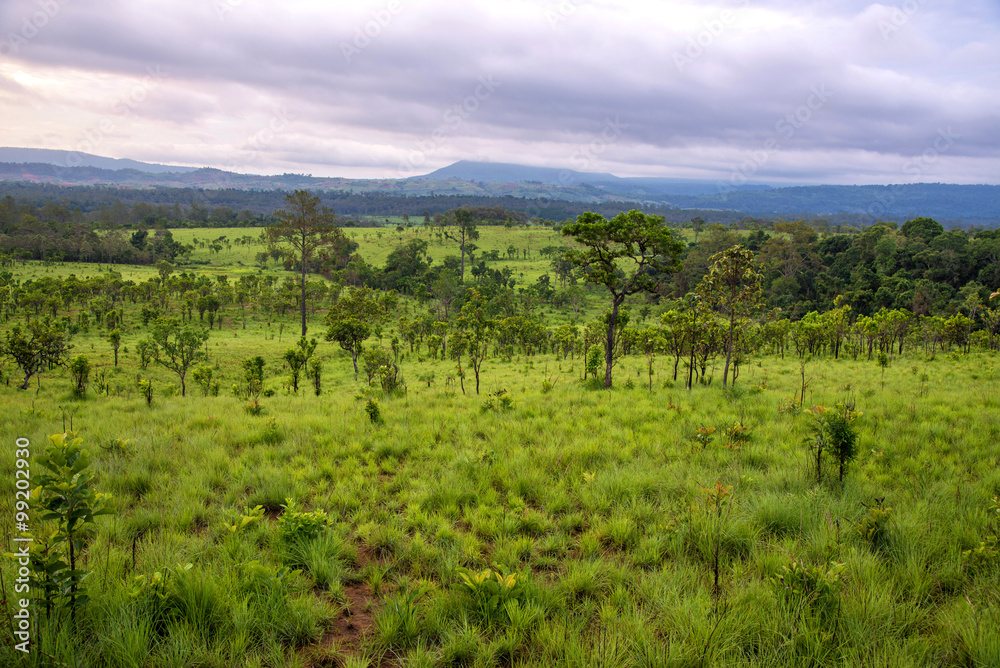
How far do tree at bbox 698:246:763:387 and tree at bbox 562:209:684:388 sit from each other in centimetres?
138

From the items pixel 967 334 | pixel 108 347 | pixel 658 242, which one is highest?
pixel 658 242

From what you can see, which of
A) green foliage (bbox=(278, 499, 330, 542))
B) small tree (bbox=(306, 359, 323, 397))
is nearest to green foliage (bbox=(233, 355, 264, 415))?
small tree (bbox=(306, 359, 323, 397))

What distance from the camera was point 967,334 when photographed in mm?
35938

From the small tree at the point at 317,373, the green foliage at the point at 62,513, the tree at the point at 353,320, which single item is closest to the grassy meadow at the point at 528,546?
the green foliage at the point at 62,513

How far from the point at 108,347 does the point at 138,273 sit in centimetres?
4925

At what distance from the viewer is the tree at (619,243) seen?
15.5 m

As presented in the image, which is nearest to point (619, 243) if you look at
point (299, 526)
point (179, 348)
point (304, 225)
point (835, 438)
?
point (835, 438)

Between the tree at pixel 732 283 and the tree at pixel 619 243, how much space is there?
1384 millimetres

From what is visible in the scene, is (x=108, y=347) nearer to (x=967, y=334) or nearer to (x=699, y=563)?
(x=699, y=563)

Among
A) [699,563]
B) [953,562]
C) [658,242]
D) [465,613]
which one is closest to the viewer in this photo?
[465,613]

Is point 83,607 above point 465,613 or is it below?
above

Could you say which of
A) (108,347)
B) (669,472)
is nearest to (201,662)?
(669,472)

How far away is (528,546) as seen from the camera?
4.66 meters

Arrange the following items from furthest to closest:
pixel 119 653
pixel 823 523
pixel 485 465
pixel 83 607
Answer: pixel 485 465 → pixel 823 523 → pixel 83 607 → pixel 119 653
